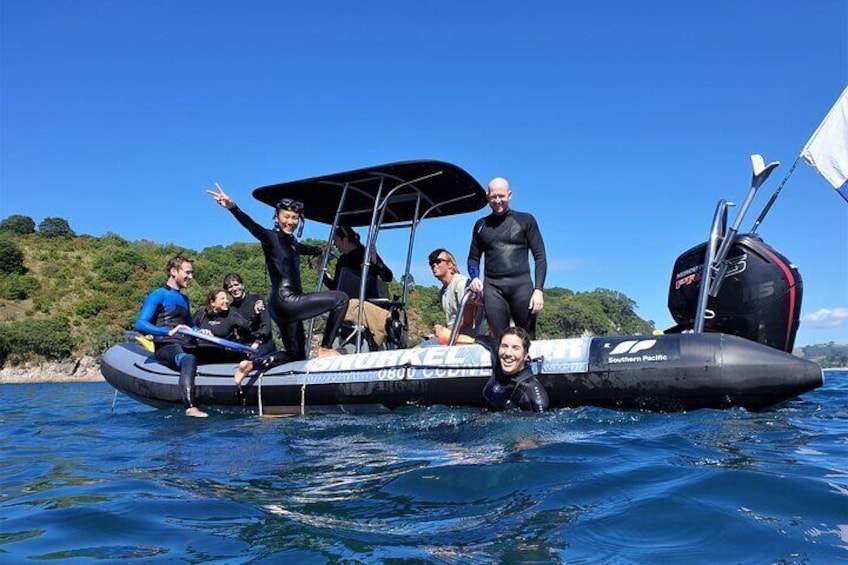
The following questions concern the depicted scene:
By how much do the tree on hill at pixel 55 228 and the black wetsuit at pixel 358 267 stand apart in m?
69.8

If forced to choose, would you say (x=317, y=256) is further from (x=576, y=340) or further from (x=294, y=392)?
(x=576, y=340)

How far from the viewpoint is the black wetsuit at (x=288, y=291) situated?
654cm

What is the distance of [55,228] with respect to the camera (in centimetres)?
7062

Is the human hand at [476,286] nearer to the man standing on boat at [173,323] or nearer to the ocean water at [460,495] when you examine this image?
the ocean water at [460,495]

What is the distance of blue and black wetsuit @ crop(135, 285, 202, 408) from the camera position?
23.5 feet

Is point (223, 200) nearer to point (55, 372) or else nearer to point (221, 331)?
point (221, 331)

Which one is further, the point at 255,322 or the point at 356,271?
the point at 255,322

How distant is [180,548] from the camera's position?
2.42m

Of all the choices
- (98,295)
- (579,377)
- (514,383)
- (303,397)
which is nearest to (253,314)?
(303,397)

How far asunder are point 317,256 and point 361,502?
4.94 meters

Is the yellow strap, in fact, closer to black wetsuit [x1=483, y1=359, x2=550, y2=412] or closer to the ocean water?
the ocean water

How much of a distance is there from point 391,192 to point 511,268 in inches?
76.2

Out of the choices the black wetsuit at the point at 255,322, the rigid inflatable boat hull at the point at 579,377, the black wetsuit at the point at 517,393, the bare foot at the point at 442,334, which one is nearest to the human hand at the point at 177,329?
the rigid inflatable boat hull at the point at 579,377

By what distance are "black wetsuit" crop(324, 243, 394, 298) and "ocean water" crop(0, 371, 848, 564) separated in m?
3.23
